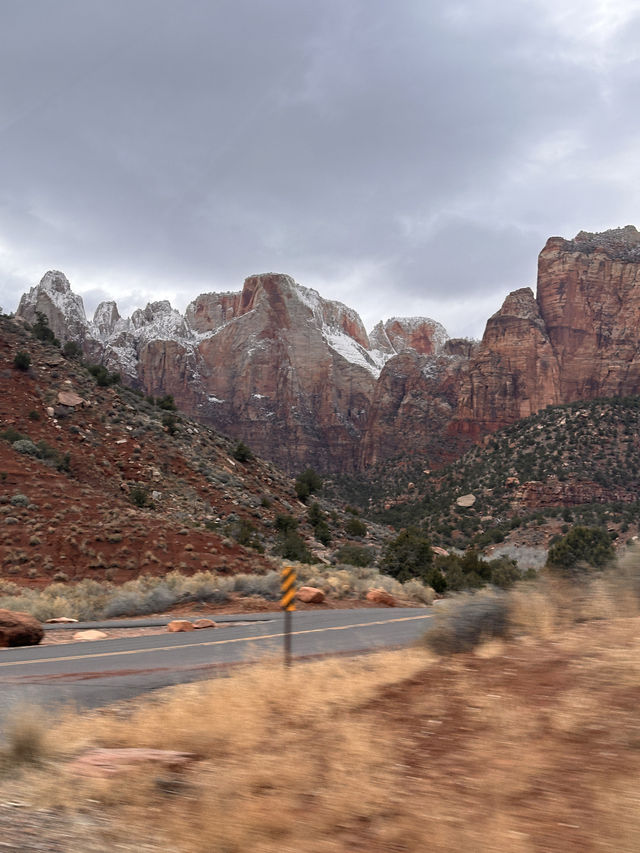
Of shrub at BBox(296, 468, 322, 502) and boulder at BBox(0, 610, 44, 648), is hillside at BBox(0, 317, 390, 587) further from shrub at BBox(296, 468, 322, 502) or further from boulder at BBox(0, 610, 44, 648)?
boulder at BBox(0, 610, 44, 648)

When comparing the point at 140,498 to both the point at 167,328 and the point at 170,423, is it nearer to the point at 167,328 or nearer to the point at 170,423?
the point at 170,423

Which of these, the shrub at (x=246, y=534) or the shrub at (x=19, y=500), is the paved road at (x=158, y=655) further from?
the shrub at (x=19, y=500)

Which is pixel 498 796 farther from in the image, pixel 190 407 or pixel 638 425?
pixel 190 407

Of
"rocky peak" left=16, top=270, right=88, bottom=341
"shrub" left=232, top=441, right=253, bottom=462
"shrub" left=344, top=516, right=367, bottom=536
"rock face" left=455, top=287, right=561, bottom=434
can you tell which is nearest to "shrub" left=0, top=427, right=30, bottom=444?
"shrub" left=232, top=441, right=253, bottom=462

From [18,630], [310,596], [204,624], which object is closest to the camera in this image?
[18,630]

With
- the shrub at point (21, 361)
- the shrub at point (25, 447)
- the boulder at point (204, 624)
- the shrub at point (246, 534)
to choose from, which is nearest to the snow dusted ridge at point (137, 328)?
the shrub at point (21, 361)

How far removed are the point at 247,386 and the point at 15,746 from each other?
16504 centimetres

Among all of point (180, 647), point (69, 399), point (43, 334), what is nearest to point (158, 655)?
point (180, 647)

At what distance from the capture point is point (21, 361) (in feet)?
158

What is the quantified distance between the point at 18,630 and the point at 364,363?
564ft

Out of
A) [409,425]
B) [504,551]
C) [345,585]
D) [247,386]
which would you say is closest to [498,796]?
[345,585]

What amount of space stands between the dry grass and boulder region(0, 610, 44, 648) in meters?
8.05

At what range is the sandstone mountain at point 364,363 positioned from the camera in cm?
12031

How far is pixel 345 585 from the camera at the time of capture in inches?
1024
